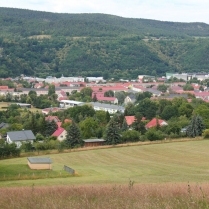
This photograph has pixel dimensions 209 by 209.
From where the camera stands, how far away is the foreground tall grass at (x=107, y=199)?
24.1 ft

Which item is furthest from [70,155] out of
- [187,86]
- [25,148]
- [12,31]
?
[12,31]

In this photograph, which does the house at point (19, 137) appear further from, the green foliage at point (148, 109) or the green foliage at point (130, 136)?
the green foliage at point (148, 109)

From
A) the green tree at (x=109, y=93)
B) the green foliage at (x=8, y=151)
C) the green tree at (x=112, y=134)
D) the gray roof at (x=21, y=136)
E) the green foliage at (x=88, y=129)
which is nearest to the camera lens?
the green foliage at (x=8, y=151)

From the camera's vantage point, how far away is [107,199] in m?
8.12

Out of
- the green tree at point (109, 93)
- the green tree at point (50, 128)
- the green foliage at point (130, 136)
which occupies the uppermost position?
the green foliage at point (130, 136)

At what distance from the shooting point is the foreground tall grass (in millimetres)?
7332

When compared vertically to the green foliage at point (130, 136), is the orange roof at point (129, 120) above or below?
below

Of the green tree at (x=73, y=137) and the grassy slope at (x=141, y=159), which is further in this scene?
the green tree at (x=73, y=137)

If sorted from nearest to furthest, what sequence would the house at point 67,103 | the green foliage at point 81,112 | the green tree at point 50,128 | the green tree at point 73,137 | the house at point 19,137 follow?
the green tree at point 73,137 → the house at point 19,137 → the green tree at point 50,128 → the green foliage at point 81,112 → the house at point 67,103

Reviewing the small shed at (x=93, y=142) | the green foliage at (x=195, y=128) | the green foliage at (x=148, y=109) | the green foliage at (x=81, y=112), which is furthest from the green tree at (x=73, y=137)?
the green foliage at (x=148, y=109)

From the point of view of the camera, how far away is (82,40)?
147750mm

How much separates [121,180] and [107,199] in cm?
828

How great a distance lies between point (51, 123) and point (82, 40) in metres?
104

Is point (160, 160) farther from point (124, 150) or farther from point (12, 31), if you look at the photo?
point (12, 31)
